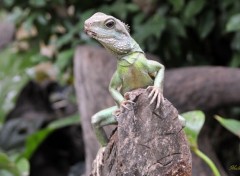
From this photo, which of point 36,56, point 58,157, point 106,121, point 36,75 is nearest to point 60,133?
point 58,157

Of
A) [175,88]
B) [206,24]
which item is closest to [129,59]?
[175,88]

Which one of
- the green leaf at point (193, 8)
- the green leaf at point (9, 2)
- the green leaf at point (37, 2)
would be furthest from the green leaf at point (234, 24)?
the green leaf at point (9, 2)

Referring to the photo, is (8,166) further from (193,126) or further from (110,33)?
(110,33)

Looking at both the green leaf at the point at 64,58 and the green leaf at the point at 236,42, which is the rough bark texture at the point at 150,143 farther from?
the green leaf at the point at 64,58

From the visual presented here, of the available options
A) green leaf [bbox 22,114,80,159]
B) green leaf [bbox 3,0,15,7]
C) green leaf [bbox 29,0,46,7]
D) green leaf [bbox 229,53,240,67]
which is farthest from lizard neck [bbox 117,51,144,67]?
green leaf [bbox 3,0,15,7]

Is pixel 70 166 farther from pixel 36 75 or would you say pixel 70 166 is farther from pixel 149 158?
pixel 149 158
